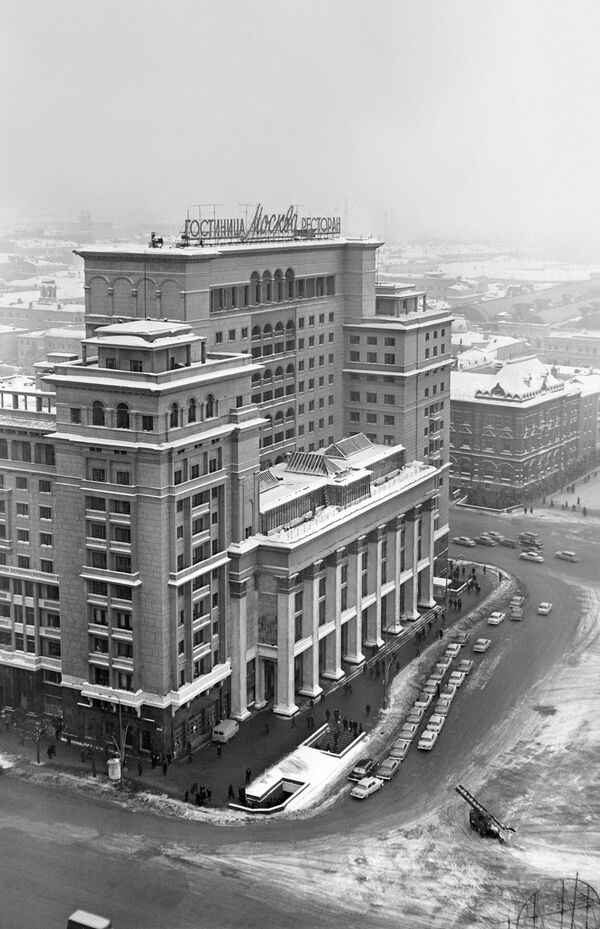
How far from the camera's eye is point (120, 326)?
290 ft

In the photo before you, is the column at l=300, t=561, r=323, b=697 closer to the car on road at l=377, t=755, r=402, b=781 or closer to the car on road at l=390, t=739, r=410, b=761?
the car on road at l=390, t=739, r=410, b=761

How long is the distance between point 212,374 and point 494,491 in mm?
94260

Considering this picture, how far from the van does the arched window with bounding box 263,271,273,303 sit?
132 feet

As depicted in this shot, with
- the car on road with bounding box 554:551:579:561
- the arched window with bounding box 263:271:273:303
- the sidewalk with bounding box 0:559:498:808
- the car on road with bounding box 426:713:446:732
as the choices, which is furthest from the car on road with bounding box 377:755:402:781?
the car on road with bounding box 554:551:579:561

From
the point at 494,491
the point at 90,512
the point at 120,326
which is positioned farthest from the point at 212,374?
the point at 494,491

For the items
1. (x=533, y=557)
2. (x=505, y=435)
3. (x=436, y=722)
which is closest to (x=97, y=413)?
(x=436, y=722)

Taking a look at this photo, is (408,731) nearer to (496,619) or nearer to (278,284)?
(496,619)

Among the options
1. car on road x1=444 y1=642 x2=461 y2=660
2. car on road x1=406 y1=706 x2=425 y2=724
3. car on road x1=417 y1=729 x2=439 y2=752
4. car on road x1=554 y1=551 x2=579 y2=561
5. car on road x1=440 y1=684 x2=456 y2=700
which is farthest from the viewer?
car on road x1=554 y1=551 x2=579 y2=561

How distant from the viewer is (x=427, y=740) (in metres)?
90.6

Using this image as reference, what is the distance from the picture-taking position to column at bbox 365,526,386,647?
11006 centimetres

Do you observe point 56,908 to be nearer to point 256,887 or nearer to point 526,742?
point 256,887

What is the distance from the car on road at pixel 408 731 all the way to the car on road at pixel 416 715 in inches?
28.2

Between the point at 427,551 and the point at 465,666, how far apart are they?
19091 mm

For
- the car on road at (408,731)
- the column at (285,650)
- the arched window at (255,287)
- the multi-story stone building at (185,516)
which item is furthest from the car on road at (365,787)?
the arched window at (255,287)
